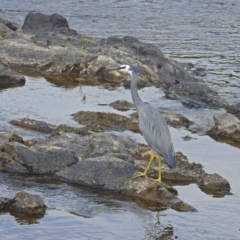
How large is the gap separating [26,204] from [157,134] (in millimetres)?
2321

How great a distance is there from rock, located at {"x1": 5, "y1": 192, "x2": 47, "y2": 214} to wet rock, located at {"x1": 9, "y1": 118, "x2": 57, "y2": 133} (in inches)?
128

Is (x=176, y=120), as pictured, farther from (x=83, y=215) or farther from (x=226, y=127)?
(x=83, y=215)

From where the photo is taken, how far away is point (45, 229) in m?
9.47

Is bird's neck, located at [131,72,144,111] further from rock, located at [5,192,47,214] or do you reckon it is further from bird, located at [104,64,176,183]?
rock, located at [5,192,47,214]

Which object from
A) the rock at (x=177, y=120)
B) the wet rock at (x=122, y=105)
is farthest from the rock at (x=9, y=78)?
the rock at (x=177, y=120)

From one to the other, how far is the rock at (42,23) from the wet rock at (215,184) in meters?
10.7

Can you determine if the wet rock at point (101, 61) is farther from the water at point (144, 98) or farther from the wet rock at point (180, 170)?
the wet rock at point (180, 170)

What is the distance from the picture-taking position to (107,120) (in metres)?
14.0

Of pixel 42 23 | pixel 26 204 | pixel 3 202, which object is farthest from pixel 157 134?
pixel 42 23

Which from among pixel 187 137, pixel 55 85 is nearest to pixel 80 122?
pixel 187 137

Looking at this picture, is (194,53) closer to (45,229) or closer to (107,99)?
(107,99)

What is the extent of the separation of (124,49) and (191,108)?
3949mm

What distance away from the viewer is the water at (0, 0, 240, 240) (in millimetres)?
9625

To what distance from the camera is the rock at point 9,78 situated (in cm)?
1628
